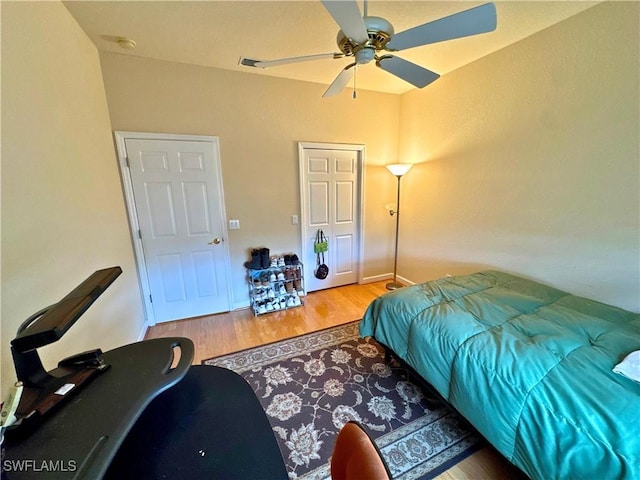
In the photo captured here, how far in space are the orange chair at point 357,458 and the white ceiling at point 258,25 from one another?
236 centimetres

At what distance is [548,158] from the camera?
2.26m

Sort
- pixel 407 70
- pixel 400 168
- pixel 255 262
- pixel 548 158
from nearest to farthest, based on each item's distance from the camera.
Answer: pixel 407 70, pixel 548 158, pixel 255 262, pixel 400 168

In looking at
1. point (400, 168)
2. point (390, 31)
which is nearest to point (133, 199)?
point (390, 31)

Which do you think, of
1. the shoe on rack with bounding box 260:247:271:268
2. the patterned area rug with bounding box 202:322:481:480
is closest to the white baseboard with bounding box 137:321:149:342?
the patterned area rug with bounding box 202:322:481:480

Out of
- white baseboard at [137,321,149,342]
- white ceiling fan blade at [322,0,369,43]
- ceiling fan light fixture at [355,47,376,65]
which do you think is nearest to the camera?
white ceiling fan blade at [322,0,369,43]

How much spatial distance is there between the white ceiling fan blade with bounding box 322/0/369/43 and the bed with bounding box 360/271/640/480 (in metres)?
1.74

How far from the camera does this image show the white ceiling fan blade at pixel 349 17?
1156 millimetres

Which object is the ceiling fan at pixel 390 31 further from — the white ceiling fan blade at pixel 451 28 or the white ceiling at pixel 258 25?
the white ceiling at pixel 258 25

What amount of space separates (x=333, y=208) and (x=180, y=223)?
1897mm

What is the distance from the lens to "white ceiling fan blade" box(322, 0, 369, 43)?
116 centimetres

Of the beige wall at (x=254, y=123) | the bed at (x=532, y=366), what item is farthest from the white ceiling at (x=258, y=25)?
the bed at (x=532, y=366)

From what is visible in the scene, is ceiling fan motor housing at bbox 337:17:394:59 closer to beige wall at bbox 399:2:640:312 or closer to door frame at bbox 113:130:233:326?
beige wall at bbox 399:2:640:312

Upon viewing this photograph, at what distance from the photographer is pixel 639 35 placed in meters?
1.72

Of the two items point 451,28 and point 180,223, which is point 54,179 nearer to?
point 180,223
